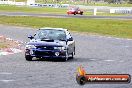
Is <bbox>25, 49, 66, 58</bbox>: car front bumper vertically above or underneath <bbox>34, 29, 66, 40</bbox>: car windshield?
underneath

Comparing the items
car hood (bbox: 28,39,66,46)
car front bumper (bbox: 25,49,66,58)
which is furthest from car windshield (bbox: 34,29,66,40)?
car front bumper (bbox: 25,49,66,58)

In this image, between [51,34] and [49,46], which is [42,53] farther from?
[51,34]

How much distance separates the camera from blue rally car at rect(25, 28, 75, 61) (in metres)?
20.8

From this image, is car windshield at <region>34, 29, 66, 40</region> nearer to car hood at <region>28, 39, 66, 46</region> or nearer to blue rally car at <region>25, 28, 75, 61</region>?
blue rally car at <region>25, 28, 75, 61</region>

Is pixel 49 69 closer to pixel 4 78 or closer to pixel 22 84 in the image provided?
pixel 4 78

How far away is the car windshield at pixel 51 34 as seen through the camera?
21.8 metres

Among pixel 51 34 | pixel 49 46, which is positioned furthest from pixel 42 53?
pixel 51 34

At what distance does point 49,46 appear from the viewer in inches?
826

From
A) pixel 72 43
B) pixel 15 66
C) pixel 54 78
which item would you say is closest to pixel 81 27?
pixel 72 43

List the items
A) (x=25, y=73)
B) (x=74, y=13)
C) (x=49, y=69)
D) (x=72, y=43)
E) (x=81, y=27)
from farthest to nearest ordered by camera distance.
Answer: (x=74, y=13) → (x=81, y=27) → (x=72, y=43) → (x=49, y=69) → (x=25, y=73)

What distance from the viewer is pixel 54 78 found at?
14.5 m

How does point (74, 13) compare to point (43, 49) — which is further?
point (74, 13)

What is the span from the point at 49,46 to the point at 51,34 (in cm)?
124

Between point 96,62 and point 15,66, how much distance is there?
3.96m
